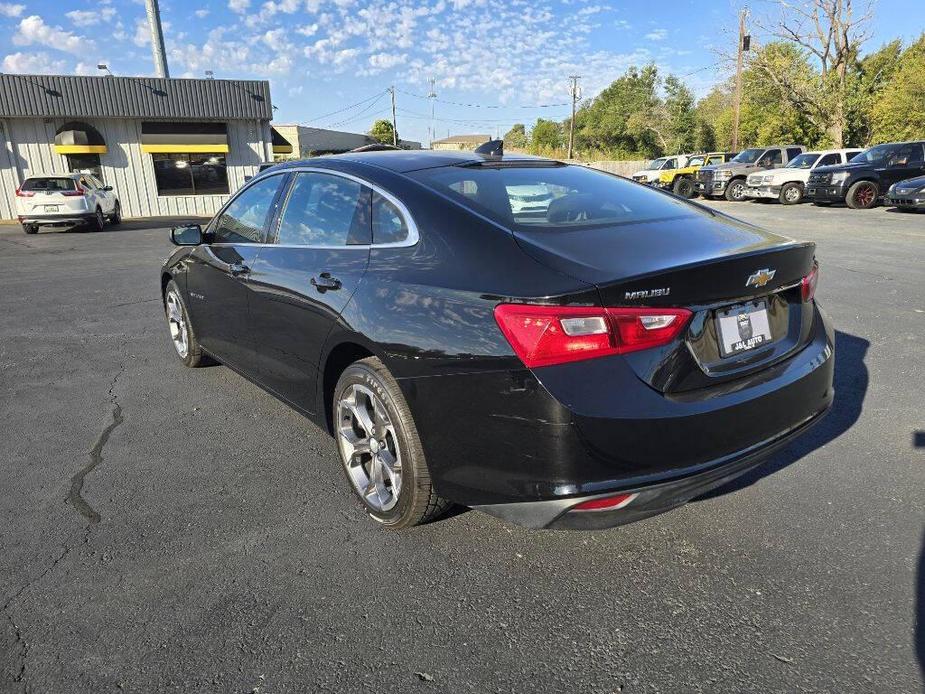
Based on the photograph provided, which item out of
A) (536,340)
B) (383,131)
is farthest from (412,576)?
(383,131)

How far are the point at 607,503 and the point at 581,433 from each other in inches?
10.7

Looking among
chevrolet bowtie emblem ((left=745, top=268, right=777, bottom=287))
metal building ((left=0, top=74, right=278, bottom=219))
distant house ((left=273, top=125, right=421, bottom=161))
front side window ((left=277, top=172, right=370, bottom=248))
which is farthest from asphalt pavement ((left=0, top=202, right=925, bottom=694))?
distant house ((left=273, top=125, right=421, bottom=161))

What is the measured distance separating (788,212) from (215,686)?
20400 millimetres

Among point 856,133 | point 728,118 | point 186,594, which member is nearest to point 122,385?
point 186,594

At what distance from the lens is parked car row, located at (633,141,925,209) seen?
18.0 m

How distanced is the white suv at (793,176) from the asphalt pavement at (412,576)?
20182 mm

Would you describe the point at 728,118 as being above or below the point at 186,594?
above

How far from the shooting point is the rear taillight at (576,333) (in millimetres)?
2072

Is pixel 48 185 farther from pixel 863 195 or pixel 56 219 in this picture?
pixel 863 195

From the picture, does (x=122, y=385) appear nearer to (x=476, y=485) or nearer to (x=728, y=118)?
(x=476, y=485)

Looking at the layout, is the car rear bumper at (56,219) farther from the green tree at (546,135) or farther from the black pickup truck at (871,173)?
the green tree at (546,135)

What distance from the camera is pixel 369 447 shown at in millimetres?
2846

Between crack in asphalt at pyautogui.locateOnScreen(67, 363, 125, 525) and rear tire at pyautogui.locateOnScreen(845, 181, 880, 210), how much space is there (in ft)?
66.4

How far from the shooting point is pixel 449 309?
2318 mm
